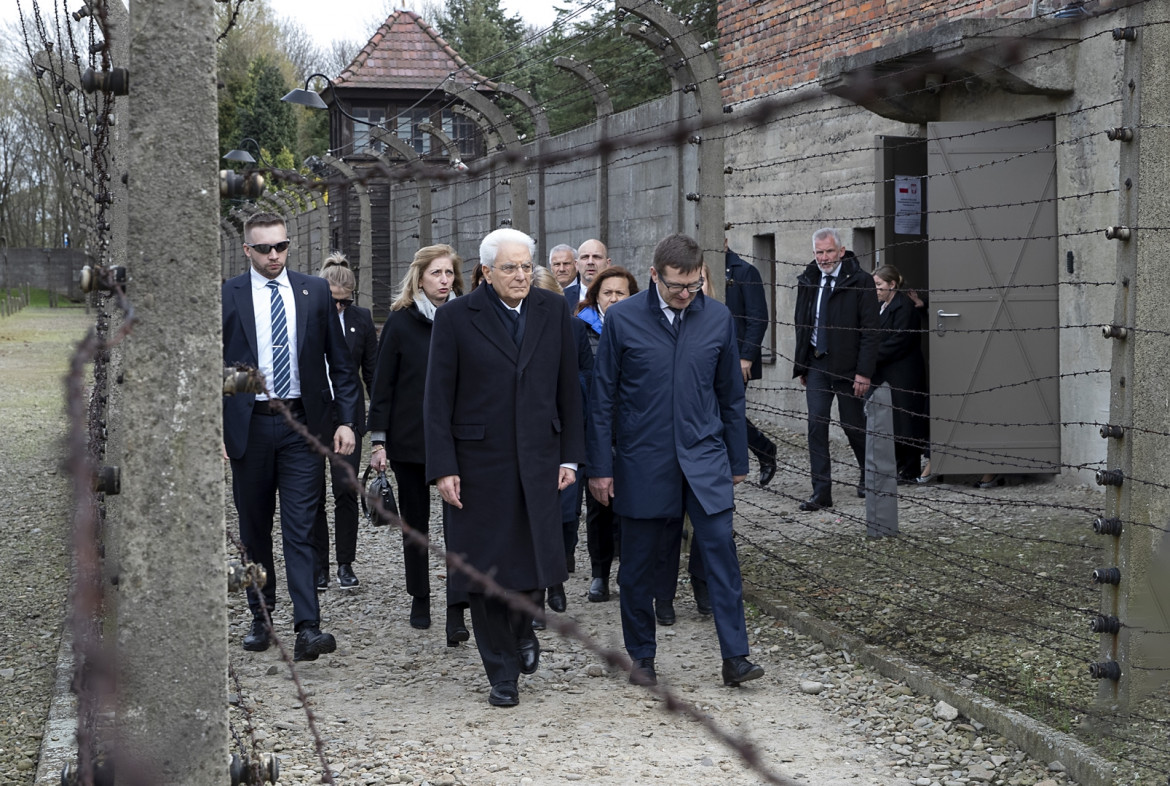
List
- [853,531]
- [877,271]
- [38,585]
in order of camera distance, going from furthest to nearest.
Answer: [877,271]
[853,531]
[38,585]

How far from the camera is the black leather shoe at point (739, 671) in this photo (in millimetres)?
5641

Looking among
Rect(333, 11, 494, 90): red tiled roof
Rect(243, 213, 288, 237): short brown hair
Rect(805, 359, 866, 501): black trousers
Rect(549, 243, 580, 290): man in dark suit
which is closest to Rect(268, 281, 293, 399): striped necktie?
Rect(243, 213, 288, 237): short brown hair

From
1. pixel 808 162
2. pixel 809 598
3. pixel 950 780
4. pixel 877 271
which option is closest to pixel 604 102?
pixel 877 271

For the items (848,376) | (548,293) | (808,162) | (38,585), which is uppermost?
(808,162)

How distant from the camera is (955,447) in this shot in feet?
28.2

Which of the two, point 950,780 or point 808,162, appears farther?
point 808,162

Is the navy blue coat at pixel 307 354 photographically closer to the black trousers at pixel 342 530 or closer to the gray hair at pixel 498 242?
the gray hair at pixel 498 242

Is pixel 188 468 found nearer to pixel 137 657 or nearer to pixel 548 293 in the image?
pixel 137 657

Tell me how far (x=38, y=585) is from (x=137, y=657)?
609 centimetres

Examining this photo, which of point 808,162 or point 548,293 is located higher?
point 808,162

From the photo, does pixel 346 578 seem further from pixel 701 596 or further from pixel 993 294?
pixel 993 294

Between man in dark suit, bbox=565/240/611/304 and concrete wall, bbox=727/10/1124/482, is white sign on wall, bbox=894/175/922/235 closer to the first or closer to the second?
concrete wall, bbox=727/10/1124/482

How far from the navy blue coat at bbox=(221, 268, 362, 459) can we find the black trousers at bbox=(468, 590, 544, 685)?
120 centimetres

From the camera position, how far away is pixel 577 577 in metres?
8.06
